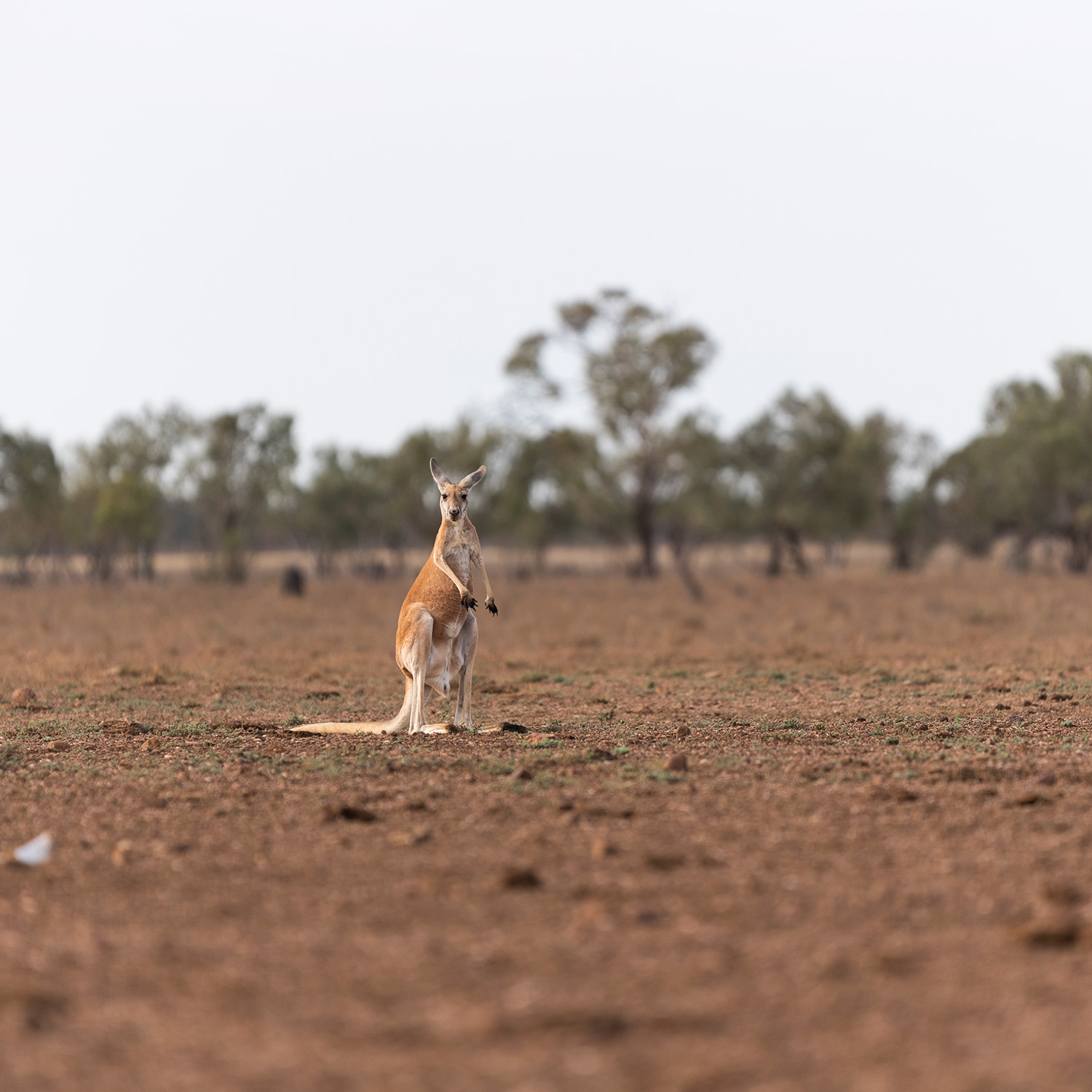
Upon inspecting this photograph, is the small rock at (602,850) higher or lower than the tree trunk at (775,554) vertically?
lower

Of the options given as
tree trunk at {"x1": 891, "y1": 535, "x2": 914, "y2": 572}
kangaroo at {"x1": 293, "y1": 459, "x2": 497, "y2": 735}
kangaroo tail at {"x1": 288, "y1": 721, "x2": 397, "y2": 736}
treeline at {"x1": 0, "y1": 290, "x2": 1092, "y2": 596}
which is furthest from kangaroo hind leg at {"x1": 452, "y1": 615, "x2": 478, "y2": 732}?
tree trunk at {"x1": 891, "y1": 535, "x2": 914, "y2": 572}

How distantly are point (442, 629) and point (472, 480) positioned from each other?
124cm

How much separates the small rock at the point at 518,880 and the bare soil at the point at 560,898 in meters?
0.03

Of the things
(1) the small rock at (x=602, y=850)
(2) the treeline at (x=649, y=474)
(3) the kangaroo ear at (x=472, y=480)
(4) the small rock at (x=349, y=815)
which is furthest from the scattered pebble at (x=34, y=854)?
(2) the treeline at (x=649, y=474)

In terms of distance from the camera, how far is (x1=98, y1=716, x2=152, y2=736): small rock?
34.6 ft

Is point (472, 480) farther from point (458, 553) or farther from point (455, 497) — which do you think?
point (458, 553)

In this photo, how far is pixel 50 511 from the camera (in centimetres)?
5844

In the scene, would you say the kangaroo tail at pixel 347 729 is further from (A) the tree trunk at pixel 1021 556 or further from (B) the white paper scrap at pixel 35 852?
(A) the tree trunk at pixel 1021 556

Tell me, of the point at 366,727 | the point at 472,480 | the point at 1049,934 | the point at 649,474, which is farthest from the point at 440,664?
the point at 649,474

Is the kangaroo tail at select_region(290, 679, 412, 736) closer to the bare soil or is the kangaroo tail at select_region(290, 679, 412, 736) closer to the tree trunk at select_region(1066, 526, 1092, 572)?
the bare soil

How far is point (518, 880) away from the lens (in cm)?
537

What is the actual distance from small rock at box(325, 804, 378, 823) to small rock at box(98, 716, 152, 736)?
4.28 metres

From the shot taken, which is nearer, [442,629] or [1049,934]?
[1049,934]

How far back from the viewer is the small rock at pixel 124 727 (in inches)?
415
